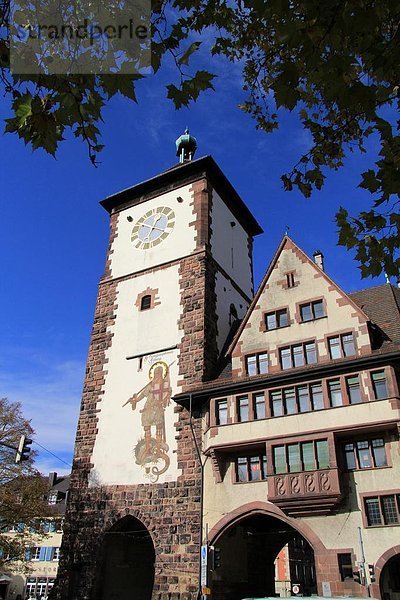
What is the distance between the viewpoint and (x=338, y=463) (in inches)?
689

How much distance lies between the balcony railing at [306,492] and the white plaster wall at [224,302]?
7.95 m

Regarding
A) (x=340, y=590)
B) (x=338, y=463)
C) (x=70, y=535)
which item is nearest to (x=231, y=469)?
(x=338, y=463)

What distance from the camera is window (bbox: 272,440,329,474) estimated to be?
58.1ft

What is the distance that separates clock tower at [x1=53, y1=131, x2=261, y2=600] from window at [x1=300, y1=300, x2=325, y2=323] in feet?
15.2

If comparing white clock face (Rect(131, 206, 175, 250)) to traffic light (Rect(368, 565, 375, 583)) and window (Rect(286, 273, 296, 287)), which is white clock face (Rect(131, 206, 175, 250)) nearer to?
window (Rect(286, 273, 296, 287))

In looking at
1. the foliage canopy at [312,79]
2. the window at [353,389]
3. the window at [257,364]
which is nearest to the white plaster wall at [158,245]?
the window at [257,364]

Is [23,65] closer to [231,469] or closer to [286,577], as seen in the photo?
[231,469]

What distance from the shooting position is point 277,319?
70.7 feet

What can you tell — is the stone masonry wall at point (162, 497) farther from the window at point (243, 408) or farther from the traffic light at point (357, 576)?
the traffic light at point (357, 576)

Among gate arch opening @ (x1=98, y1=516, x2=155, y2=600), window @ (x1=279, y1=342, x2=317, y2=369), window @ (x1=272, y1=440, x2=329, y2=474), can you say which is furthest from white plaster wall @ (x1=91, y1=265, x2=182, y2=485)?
window @ (x1=279, y1=342, x2=317, y2=369)

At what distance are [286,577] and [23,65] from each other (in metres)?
57.5

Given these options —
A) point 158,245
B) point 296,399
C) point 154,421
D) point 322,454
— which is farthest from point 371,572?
point 158,245

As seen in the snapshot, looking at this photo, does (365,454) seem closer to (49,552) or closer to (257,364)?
(257,364)

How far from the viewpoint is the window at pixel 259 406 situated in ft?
65.0
